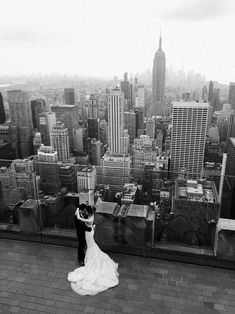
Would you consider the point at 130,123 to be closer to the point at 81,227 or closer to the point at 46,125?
the point at 46,125

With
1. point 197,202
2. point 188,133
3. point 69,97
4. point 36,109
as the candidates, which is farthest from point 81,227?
point 69,97

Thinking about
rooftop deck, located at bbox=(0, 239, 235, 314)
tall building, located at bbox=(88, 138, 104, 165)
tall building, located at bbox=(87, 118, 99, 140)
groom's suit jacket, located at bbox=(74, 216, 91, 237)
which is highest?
groom's suit jacket, located at bbox=(74, 216, 91, 237)

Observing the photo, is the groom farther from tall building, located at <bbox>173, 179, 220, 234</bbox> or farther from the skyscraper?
the skyscraper

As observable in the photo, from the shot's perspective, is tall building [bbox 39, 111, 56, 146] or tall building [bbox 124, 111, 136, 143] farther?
tall building [bbox 124, 111, 136, 143]

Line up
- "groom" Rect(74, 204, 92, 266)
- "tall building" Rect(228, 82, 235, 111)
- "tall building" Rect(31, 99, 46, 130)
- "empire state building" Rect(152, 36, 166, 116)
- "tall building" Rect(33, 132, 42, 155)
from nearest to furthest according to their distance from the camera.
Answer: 1. "groom" Rect(74, 204, 92, 266)
2. "tall building" Rect(33, 132, 42, 155)
3. "tall building" Rect(31, 99, 46, 130)
4. "tall building" Rect(228, 82, 235, 111)
5. "empire state building" Rect(152, 36, 166, 116)

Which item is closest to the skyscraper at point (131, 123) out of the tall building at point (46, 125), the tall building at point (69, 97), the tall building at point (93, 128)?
the tall building at point (93, 128)

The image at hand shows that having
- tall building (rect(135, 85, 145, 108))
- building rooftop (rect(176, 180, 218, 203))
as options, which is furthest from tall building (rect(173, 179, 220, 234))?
tall building (rect(135, 85, 145, 108))

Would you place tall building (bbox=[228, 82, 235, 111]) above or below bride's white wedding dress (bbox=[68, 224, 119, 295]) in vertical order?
below
